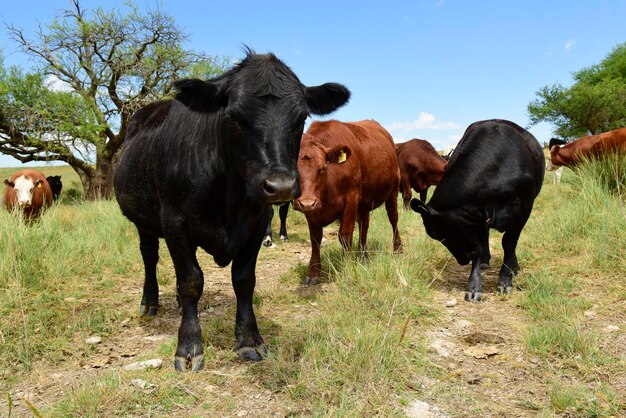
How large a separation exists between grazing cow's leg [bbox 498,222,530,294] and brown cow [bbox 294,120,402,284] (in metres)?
1.64

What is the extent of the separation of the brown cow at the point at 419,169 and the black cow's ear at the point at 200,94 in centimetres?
923

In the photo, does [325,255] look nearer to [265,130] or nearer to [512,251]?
[512,251]

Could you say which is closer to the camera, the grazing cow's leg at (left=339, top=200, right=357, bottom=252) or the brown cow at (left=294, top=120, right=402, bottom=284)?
the brown cow at (left=294, top=120, right=402, bottom=284)

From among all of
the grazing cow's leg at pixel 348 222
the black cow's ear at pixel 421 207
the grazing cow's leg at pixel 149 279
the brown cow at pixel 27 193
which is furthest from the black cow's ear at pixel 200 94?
the brown cow at pixel 27 193

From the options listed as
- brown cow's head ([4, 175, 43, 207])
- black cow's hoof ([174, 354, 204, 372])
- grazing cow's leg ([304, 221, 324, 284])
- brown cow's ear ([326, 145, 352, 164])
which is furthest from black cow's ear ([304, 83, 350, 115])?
brown cow's head ([4, 175, 43, 207])

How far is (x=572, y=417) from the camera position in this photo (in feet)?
7.61

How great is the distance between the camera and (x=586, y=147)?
1304cm

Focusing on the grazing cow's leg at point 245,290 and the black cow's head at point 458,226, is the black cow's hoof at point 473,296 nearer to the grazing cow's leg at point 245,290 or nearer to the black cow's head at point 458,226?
the black cow's head at point 458,226

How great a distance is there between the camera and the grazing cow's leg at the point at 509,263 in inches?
182

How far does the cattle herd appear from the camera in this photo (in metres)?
2.59

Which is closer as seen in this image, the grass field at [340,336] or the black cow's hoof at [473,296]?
the grass field at [340,336]

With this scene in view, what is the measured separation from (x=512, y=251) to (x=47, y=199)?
33.3ft

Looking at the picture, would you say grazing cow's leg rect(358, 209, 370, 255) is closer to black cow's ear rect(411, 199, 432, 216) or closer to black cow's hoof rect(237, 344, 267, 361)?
black cow's ear rect(411, 199, 432, 216)

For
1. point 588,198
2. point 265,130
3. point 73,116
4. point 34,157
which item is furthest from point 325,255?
point 34,157
